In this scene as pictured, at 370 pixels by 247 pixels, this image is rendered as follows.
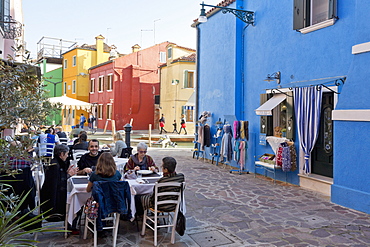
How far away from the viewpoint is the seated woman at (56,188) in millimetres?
4758

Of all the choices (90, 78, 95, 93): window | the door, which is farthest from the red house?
the door

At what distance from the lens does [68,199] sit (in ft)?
15.4

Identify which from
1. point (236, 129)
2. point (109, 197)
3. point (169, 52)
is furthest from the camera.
A: point (169, 52)

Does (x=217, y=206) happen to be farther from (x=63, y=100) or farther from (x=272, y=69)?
(x=63, y=100)

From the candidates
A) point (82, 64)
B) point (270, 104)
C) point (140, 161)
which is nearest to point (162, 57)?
point (82, 64)

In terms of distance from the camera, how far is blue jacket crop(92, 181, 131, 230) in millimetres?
4340

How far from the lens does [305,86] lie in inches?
313

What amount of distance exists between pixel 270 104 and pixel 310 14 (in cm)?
256

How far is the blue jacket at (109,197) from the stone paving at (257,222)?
626mm

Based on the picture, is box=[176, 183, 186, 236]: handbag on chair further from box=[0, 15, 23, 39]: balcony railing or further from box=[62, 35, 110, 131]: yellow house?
box=[62, 35, 110, 131]: yellow house

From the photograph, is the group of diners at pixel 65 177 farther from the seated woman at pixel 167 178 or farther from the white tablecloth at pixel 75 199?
the white tablecloth at pixel 75 199

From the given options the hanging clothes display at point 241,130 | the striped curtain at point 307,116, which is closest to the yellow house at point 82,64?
the hanging clothes display at point 241,130

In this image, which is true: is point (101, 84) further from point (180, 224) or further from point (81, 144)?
point (180, 224)

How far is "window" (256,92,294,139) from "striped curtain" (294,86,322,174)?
47 centimetres
